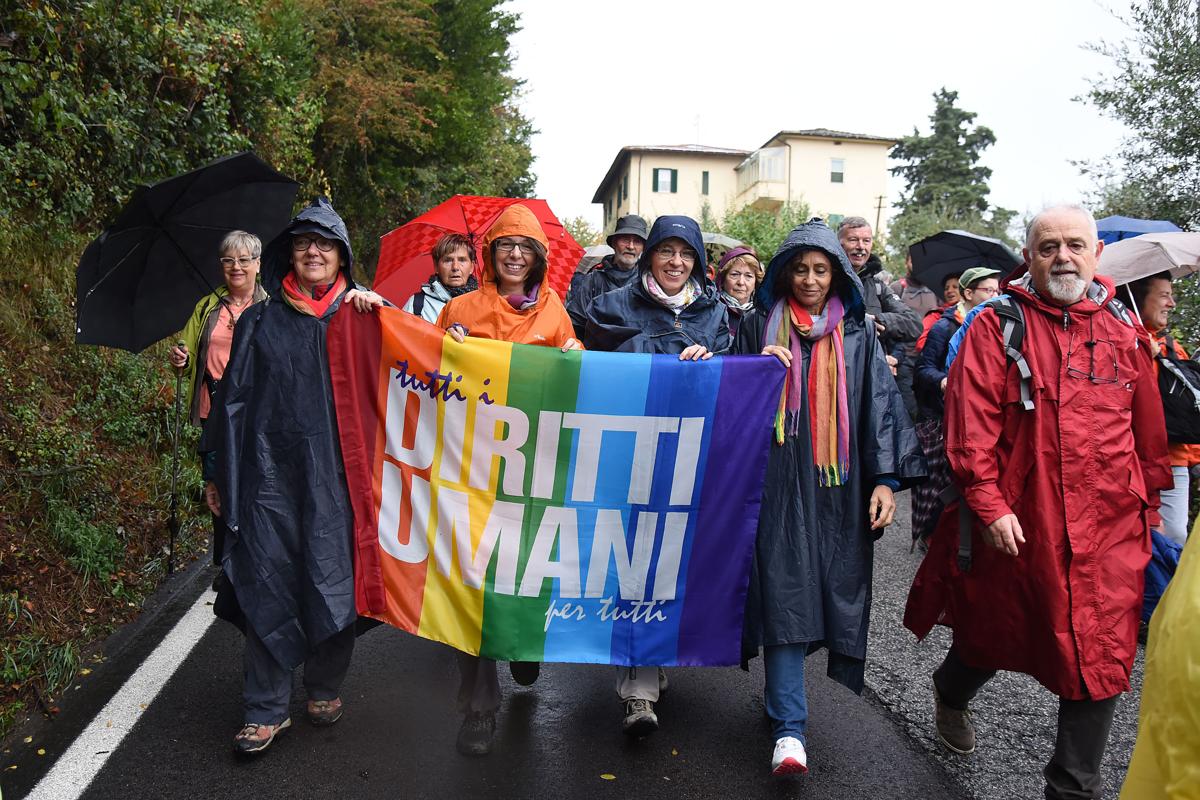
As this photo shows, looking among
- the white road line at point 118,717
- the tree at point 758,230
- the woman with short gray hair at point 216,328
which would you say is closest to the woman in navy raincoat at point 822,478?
the white road line at point 118,717

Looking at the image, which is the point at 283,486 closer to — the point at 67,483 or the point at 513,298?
the point at 513,298

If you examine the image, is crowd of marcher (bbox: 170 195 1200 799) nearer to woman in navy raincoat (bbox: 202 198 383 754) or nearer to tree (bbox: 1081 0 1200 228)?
woman in navy raincoat (bbox: 202 198 383 754)

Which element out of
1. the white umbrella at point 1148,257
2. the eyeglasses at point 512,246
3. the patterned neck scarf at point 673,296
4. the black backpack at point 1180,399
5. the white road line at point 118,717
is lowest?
the white road line at point 118,717

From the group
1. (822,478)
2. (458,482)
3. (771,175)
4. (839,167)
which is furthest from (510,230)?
(839,167)

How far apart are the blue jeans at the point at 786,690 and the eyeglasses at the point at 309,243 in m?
2.44

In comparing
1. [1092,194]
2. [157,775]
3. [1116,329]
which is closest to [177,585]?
[157,775]

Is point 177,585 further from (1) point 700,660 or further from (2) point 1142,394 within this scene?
(2) point 1142,394

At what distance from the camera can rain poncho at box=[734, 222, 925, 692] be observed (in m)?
3.75

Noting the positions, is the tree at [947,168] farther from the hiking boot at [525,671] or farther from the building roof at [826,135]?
the hiking boot at [525,671]

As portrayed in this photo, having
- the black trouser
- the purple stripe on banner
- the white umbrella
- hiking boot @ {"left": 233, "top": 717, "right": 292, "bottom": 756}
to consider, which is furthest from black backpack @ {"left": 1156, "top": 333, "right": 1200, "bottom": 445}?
hiking boot @ {"left": 233, "top": 717, "right": 292, "bottom": 756}

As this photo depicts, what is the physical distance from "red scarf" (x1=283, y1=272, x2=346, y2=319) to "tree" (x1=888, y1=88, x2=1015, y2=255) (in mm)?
56474

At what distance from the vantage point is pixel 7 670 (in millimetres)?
4008

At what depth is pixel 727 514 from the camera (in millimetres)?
3893

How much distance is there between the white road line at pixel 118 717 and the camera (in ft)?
11.1
